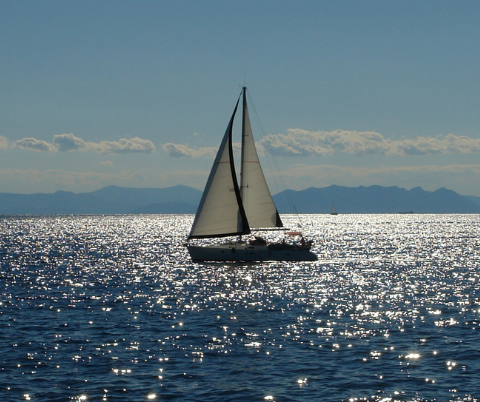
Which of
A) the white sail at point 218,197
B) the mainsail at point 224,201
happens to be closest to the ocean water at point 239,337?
the mainsail at point 224,201

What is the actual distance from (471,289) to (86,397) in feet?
125

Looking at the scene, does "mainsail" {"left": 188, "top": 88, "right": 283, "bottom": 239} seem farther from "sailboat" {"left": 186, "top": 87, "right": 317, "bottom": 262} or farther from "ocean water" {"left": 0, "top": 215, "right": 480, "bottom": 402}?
"ocean water" {"left": 0, "top": 215, "right": 480, "bottom": 402}

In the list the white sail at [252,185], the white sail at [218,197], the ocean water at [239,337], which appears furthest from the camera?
the white sail at [252,185]

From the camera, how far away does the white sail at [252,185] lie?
63.8 metres

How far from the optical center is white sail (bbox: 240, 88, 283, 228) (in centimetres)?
6384

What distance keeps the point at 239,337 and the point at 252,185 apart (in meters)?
34.1

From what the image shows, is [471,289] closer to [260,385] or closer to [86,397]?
[260,385]

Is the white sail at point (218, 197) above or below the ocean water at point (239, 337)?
above

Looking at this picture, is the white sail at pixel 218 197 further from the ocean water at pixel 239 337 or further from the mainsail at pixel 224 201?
the ocean water at pixel 239 337

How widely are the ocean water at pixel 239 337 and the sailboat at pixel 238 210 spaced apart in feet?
15.6

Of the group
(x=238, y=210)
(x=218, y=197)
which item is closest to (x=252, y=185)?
(x=238, y=210)

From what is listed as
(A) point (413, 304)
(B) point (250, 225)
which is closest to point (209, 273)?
(B) point (250, 225)

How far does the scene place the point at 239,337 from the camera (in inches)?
1244

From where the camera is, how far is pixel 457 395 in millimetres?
22094
